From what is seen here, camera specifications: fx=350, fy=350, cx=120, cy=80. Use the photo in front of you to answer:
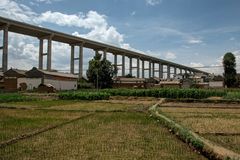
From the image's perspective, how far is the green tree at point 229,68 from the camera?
77.8 metres

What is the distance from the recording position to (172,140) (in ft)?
35.4

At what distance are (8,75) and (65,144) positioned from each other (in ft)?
188

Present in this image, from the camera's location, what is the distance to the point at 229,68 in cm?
7838

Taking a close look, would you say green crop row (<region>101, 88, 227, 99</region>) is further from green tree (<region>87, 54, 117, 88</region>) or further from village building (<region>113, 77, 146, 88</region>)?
village building (<region>113, 77, 146, 88</region>)

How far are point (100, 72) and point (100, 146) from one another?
64289mm

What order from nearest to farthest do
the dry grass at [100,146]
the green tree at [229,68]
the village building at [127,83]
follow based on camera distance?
the dry grass at [100,146] → the green tree at [229,68] → the village building at [127,83]

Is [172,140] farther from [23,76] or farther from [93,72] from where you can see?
[93,72]

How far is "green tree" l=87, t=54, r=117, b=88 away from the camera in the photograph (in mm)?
73688

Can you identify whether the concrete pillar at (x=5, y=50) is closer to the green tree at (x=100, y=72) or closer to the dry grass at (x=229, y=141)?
the green tree at (x=100, y=72)

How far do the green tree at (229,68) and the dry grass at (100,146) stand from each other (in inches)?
2734

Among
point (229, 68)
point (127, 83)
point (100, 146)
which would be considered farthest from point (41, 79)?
point (100, 146)

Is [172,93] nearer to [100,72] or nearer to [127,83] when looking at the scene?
[100,72]

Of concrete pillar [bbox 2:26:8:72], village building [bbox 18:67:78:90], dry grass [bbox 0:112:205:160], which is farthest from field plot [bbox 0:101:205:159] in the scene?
concrete pillar [bbox 2:26:8:72]

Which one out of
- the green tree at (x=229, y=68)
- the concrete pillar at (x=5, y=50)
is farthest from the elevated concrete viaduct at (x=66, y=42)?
the green tree at (x=229, y=68)
